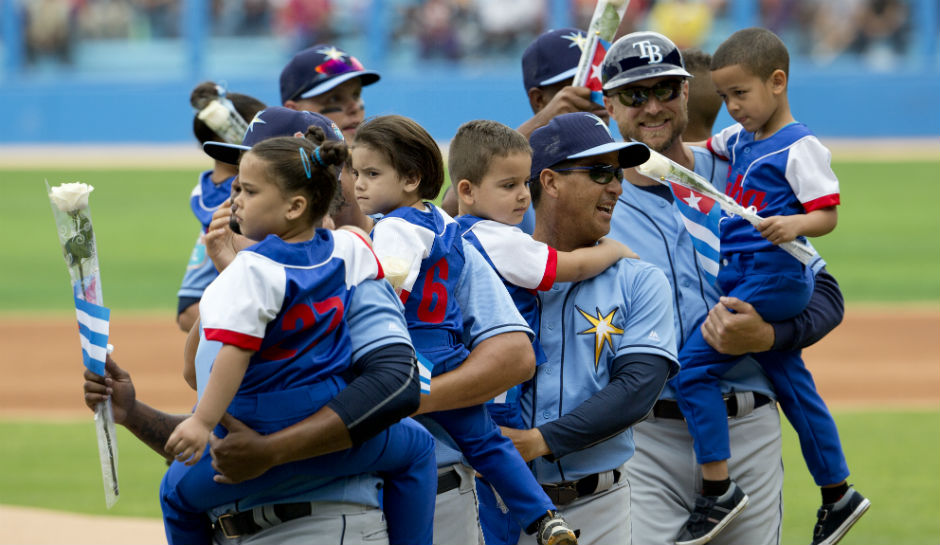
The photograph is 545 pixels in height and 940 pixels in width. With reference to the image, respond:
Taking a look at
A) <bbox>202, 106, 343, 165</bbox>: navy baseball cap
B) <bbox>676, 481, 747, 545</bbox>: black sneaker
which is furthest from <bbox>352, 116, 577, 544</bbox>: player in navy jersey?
<bbox>676, 481, 747, 545</bbox>: black sneaker

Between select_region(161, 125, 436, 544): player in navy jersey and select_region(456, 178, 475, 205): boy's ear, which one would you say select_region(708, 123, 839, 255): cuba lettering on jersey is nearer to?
select_region(456, 178, 475, 205): boy's ear

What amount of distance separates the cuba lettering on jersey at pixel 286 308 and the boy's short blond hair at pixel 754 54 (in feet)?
6.93

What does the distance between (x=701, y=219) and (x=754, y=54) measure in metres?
0.86

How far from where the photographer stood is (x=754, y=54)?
14.8 feet

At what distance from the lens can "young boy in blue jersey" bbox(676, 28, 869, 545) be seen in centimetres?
430

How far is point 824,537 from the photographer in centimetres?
480

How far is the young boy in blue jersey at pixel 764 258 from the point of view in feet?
14.1

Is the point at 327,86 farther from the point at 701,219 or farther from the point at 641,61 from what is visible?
the point at 701,219

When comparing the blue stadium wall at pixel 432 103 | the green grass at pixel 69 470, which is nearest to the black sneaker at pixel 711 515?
the green grass at pixel 69 470

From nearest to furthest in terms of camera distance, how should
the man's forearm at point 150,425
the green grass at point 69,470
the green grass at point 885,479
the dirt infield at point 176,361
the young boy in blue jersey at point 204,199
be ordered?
1. the man's forearm at point 150,425
2. the young boy in blue jersey at point 204,199
3. the green grass at point 885,479
4. the green grass at point 69,470
5. the dirt infield at point 176,361

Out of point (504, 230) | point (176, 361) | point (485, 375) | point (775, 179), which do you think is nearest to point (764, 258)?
point (775, 179)

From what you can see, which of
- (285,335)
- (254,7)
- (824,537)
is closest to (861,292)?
(824,537)

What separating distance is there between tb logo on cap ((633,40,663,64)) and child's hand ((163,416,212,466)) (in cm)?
224

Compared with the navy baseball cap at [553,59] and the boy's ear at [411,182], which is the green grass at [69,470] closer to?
the navy baseball cap at [553,59]
